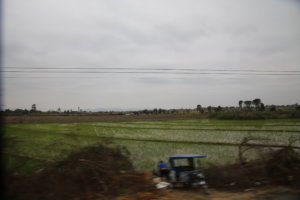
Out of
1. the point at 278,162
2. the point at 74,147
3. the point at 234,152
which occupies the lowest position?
the point at 234,152

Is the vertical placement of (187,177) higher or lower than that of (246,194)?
→ higher

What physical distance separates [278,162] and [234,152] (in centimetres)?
600

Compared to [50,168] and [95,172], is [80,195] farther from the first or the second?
[50,168]

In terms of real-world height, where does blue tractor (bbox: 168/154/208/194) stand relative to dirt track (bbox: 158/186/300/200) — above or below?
above

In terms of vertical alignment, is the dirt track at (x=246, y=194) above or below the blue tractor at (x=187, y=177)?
below

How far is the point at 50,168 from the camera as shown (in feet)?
23.1

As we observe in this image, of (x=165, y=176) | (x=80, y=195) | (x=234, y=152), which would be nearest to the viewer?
(x=80, y=195)

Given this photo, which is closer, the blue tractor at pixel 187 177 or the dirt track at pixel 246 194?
the dirt track at pixel 246 194

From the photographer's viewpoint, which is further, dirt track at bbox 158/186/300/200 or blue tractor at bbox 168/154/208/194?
blue tractor at bbox 168/154/208/194

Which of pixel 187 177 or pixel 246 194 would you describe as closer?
pixel 246 194

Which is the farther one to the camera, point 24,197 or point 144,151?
point 144,151

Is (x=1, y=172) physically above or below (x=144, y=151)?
above

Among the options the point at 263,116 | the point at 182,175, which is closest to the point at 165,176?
the point at 182,175

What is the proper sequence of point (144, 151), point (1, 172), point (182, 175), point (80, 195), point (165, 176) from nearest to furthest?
1. point (1, 172)
2. point (80, 195)
3. point (182, 175)
4. point (165, 176)
5. point (144, 151)
